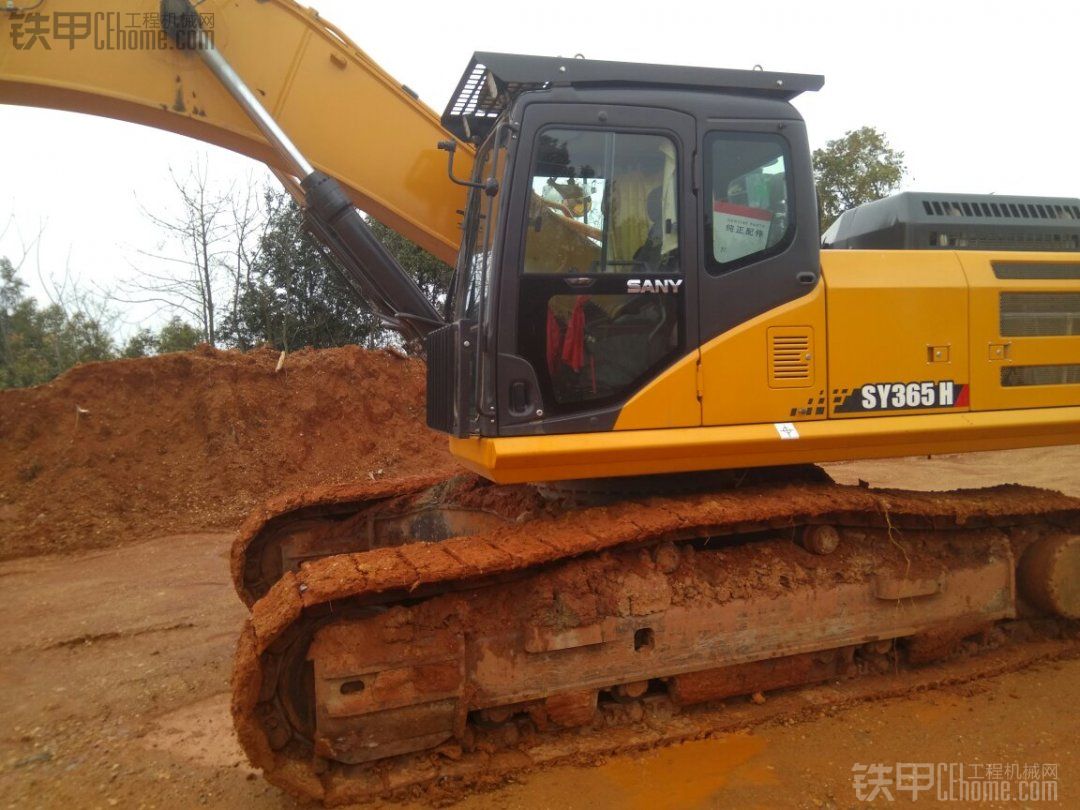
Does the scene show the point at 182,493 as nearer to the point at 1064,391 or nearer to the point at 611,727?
the point at 611,727

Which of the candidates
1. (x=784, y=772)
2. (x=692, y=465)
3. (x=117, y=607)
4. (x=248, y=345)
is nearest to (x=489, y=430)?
(x=692, y=465)

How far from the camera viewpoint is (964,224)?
481 centimetres

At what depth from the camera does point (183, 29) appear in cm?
424

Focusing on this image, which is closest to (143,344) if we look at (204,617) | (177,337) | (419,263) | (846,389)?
(177,337)

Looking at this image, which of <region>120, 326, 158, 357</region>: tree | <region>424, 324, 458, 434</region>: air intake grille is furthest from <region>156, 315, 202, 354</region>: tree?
<region>424, 324, 458, 434</region>: air intake grille

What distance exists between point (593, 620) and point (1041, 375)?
9.76 feet

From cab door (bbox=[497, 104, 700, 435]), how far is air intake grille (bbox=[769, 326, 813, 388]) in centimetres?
42

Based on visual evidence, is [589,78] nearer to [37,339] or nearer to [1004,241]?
[1004,241]

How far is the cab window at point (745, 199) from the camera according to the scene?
12.5 feet

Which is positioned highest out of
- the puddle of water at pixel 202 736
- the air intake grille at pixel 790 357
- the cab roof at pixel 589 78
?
the cab roof at pixel 589 78

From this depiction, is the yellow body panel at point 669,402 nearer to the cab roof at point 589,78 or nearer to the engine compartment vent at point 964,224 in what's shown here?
the cab roof at point 589,78

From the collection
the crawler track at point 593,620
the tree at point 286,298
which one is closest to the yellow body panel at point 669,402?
the crawler track at point 593,620

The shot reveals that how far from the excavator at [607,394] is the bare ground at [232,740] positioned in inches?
10.9

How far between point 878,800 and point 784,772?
38 centimetres
